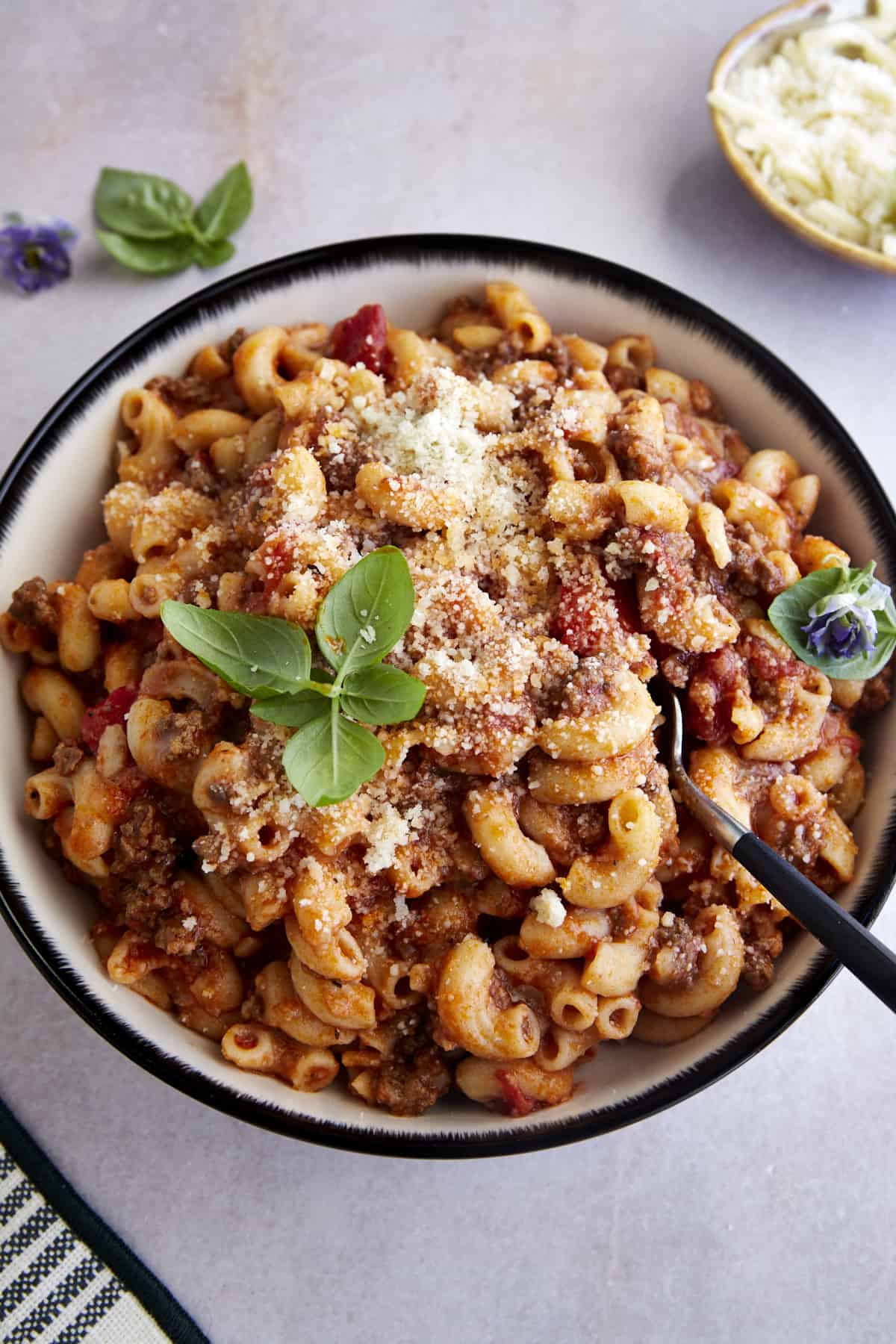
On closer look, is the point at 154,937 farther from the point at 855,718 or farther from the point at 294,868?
the point at 855,718

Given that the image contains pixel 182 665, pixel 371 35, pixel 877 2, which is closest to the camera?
pixel 182 665

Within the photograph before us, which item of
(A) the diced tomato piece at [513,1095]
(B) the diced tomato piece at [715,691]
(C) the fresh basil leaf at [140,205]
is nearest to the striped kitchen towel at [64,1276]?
(A) the diced tomato piece at [513,1095]

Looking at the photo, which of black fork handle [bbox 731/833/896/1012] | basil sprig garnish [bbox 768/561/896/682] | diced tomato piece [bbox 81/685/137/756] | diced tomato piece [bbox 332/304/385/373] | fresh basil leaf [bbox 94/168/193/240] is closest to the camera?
black fork handle [bbox 731/833/896/1012]

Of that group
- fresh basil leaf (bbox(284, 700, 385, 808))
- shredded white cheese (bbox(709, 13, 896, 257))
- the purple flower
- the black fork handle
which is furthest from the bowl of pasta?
shredded white cheese (bbox(709, 13, 896, 257))

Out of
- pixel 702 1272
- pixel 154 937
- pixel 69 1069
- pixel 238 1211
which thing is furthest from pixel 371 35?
pixel 702 1272

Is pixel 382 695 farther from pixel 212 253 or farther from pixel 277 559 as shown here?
pixel 212 253

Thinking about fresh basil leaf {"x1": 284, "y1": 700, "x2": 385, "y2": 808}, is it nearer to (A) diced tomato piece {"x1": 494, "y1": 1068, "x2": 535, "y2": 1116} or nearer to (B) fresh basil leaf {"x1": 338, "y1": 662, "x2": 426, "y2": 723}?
(B) fresh basil leaf {"x1": 338, "y1": 662, "x2": 426, "y2": 723}
